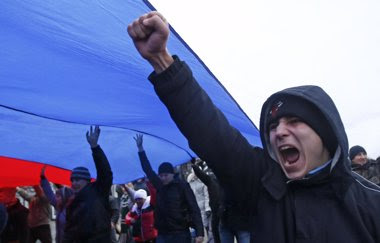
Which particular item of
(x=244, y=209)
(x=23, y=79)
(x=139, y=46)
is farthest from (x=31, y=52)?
(x=244, y=209)

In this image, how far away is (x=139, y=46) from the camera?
162cm

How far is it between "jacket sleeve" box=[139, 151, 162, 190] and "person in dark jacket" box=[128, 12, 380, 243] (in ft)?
14.3

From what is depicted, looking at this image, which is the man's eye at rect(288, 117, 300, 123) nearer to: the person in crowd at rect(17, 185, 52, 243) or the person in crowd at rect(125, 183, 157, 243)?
the person in crowd at rect(125, 183, 157, 243)

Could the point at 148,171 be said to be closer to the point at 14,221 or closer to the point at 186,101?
the point at 14,221

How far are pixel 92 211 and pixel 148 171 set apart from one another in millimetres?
1442

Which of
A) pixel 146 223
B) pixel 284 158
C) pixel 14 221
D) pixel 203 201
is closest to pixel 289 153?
pixel 284 158

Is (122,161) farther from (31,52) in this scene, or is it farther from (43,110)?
(31,52)

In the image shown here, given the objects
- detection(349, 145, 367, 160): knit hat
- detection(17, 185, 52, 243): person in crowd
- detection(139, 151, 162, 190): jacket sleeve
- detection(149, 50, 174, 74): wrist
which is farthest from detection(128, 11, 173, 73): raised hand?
detection(17, 185, 52, 243): person in crowd

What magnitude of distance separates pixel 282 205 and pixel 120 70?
7.67ft

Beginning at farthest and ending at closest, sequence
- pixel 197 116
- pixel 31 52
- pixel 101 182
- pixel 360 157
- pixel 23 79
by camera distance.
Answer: pixel 360 157, pixel 101 182, pixel 23 79, pixel 31 52, pixel 197 116

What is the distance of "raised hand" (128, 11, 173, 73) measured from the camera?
1.56 meters

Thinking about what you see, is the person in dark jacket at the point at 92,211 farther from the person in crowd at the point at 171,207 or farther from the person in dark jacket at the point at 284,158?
the person in dark jacket at the point at 284,158

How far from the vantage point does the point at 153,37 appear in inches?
62.4

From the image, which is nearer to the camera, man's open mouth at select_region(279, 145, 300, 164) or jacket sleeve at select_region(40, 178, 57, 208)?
man's open mouth at select_region(279, 145, 300, 164)
